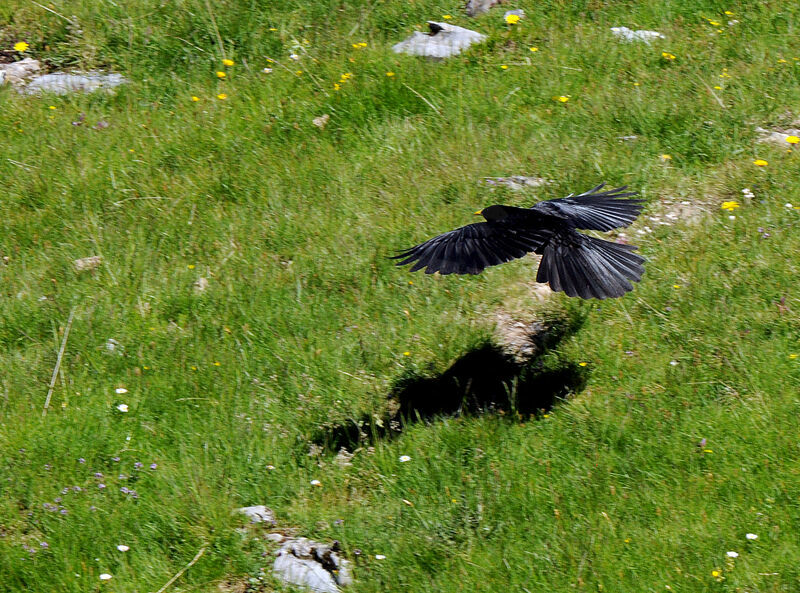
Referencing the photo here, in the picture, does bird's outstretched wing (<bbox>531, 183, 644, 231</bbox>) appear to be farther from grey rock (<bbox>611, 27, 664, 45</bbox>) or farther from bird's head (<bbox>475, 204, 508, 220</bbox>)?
grey rock (<bbox>611, 27, 664, 45</bbox>)

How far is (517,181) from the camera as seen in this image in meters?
6.53

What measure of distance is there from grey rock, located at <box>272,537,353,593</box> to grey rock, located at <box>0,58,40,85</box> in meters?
5.86

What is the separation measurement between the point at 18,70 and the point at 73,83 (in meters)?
0.71

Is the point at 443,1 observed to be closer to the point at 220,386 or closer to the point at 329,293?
the point at 329,293

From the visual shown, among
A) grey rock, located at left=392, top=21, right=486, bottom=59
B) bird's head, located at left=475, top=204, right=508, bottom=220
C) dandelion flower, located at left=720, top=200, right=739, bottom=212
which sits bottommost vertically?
dandelion flower, located at left=720, top=200, right=739, bottom=212

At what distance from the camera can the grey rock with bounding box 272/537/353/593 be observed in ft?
13.2

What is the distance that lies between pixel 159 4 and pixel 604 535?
6798 millimetres

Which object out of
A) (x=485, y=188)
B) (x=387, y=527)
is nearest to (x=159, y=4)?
(x=485, y=188)

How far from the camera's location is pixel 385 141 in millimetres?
7035

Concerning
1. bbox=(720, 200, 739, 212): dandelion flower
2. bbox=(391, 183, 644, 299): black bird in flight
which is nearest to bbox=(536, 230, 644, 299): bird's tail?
bbox=(391, 183, 644, 299): black bird in flight

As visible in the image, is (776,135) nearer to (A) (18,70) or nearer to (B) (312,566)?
(B) (312,566)

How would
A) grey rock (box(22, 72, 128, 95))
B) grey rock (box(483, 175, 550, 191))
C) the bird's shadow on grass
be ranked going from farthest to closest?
grey rock (box(22, 72, 128, 95)), grey rock (box(483, 175, 550, 191)), the bird's shadow on grass

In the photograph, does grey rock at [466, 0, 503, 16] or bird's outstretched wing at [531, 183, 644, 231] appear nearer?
bird's outstretched wing at [531, 183, 644, 231]

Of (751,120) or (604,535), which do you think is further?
(751,120)
